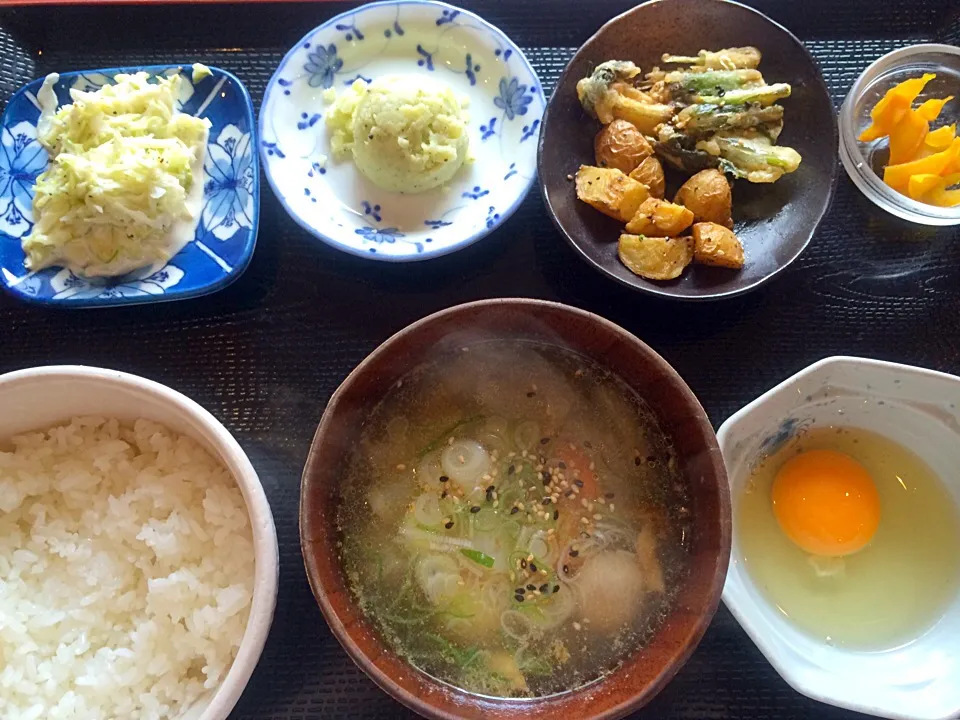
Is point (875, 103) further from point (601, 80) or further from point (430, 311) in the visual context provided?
point (430, 311)

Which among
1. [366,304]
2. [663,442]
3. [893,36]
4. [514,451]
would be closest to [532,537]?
[514,451]

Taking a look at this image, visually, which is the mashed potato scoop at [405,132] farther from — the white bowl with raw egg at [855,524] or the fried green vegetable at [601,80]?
the white bowl with raw egg at [855,524]

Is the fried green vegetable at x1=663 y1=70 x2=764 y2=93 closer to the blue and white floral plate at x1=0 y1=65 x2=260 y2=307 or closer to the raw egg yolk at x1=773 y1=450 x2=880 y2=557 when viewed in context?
the raw egg yolk at x1=773 y1=450 x2=880 y2=557

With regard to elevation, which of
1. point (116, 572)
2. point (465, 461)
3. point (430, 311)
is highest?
point (430, 311)

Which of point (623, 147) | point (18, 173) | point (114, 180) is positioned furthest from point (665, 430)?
point (18, 173)

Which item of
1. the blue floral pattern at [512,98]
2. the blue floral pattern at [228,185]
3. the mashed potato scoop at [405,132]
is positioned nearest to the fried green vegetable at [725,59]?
the blue floral pattern at [512,98]

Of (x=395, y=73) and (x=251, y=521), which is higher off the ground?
(x=395, y=73)
